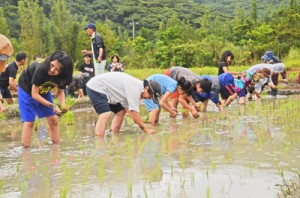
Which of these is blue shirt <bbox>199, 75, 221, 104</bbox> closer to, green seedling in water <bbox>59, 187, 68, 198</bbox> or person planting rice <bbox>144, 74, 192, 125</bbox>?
A: person planting rice <bbox>144, 74, 192, 125</bbox>

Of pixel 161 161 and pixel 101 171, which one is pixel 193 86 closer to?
pixel 161 161

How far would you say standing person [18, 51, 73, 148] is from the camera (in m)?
5.51

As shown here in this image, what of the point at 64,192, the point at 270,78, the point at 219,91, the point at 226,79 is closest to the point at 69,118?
the point at 219,91

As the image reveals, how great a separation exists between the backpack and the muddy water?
2.44m

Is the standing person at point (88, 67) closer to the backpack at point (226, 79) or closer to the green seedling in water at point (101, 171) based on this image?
the backpack at point (226, 79)

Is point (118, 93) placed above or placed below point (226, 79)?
above

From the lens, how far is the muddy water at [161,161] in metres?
3.89

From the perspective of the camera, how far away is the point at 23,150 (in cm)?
609

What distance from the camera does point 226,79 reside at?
10328 millimetres

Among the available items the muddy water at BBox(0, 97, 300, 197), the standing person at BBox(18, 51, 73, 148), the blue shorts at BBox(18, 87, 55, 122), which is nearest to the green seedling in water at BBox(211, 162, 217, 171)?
the muddy water at BBox(0, 97, 300, 197)

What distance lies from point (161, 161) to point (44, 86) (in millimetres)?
1881

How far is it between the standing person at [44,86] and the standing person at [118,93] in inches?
28.0

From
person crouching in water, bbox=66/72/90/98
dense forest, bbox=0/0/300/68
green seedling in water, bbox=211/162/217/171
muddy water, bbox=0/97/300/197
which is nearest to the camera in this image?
muddy water, bbox=0/97/300/197

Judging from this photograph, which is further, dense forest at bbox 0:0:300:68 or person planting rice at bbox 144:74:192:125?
dense forest at bbox 0:0:300:68
